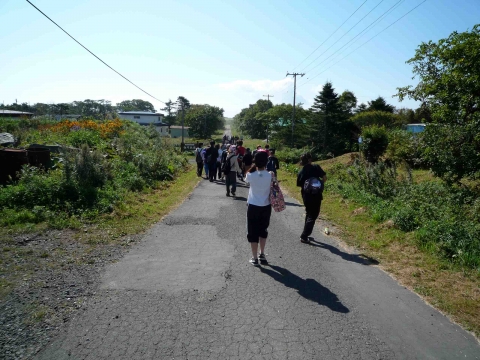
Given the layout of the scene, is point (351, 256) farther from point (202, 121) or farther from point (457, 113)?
point (202, 121)

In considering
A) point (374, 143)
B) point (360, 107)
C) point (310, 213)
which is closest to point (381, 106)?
point (360, 107)

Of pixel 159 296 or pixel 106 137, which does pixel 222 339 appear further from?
pixel 106 137

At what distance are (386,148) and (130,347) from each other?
Result: 16233 mm

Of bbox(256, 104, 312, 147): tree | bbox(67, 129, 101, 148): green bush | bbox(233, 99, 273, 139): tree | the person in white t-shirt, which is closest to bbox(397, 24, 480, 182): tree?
the person in white t-shirt

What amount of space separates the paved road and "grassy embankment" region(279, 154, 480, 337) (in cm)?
26

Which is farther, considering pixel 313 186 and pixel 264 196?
pixel 313 186

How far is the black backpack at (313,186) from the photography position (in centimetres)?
634

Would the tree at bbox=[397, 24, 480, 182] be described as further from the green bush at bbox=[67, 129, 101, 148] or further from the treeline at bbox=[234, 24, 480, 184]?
the green bush at bbox=[67, 129, 101, 148]

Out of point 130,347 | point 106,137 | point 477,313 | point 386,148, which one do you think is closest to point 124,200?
point 130,347

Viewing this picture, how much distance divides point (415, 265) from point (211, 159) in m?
10.0

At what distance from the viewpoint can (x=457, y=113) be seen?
31.6 feet

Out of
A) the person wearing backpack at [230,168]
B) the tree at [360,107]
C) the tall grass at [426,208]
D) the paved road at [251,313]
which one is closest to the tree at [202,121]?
the tree at [360,107]

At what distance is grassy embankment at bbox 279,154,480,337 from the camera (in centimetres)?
421

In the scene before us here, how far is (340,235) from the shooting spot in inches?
292
